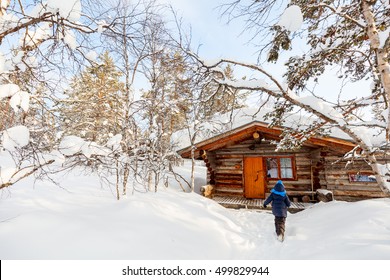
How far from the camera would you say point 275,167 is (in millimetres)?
12156

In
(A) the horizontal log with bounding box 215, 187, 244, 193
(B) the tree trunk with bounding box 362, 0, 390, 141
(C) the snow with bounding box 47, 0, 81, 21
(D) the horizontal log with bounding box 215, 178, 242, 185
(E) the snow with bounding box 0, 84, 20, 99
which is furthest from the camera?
(D) the horizontal log with bounding box 215, 178, 242, 185

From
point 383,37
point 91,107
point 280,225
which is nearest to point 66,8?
point 91,107

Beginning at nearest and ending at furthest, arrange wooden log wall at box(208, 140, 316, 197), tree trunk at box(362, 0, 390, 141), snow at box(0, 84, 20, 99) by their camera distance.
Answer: snow at box(0, 84, 20, 99), tree trunk at box(362, 0, 390, 141), wooden log wall at box(208, 140, 316, 197)

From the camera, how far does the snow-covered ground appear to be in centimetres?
380

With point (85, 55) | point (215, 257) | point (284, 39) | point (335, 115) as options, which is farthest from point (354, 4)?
point (215, 257)

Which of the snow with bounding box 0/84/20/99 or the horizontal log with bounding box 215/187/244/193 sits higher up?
the snow with bounding box 0/84/20/99

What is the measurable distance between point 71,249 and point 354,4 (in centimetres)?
779

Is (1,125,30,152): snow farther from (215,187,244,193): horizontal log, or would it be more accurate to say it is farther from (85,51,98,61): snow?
(215,187,244,193): horizontal log

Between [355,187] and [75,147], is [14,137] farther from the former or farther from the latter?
[355,187]

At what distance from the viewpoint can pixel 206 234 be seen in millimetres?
5719

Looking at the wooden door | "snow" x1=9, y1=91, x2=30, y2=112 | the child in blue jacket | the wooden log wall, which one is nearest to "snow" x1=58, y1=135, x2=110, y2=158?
"snow" x1=9, y1=91, x2=30, y2=112

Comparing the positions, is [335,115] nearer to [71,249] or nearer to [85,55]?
[85,55]

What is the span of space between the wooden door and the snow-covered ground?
393 centimetres

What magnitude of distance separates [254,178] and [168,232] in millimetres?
8128
